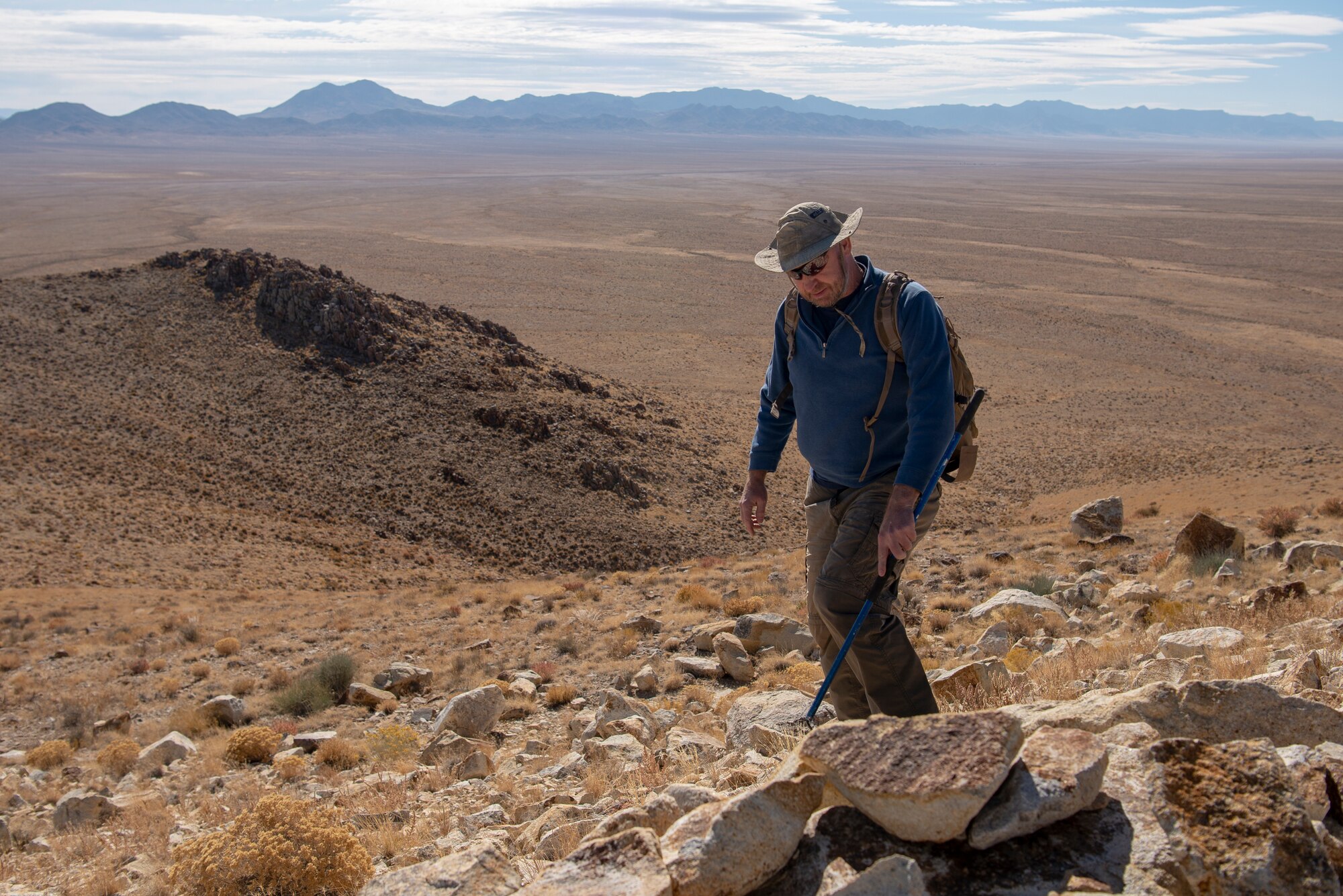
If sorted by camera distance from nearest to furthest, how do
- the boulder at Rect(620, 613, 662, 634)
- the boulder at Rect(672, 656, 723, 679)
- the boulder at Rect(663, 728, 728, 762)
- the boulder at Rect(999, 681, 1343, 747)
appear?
the boulder at Rect(999, 681, 1343, 747), the boulder at Rect(663, 728, 728, 762), the boulder at Rect(672, 656, 723, 679), the boulder at Rect(620, 613, 662, 634)

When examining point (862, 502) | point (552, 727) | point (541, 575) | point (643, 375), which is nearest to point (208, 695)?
point (552, 727)

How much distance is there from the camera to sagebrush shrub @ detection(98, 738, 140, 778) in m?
6.63

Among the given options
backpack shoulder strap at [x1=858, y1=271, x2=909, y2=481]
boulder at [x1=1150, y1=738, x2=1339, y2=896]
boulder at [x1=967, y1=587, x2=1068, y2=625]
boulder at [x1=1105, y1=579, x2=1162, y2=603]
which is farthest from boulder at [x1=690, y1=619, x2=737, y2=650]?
boulder at [x1=1150, y1=738, x2=1339, y2=896]

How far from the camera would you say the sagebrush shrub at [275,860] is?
10.9 feet

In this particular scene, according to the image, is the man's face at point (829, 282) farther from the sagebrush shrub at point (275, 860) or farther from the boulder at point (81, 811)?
the boulder at point (81, 811)

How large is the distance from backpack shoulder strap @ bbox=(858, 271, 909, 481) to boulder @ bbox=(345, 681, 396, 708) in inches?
230

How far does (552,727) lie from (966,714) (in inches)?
183

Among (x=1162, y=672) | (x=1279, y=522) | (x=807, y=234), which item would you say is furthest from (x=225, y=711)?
(x=1279, y=522)

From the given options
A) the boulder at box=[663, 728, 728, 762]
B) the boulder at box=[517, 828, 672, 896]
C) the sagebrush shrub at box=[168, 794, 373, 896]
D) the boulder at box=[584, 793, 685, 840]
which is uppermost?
the boulder at box=[517, 828, 672, 896]

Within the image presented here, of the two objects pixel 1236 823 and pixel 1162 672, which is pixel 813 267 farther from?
pixel 1162 672

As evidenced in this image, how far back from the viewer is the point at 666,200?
98.1 meters

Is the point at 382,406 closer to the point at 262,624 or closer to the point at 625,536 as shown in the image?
the point at 625,536

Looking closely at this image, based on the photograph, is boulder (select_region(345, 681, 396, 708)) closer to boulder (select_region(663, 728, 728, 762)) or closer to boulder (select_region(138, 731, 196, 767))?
boulder (select_region(138, 731, 196, 767))

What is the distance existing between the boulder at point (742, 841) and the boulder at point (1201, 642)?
3.25 m
